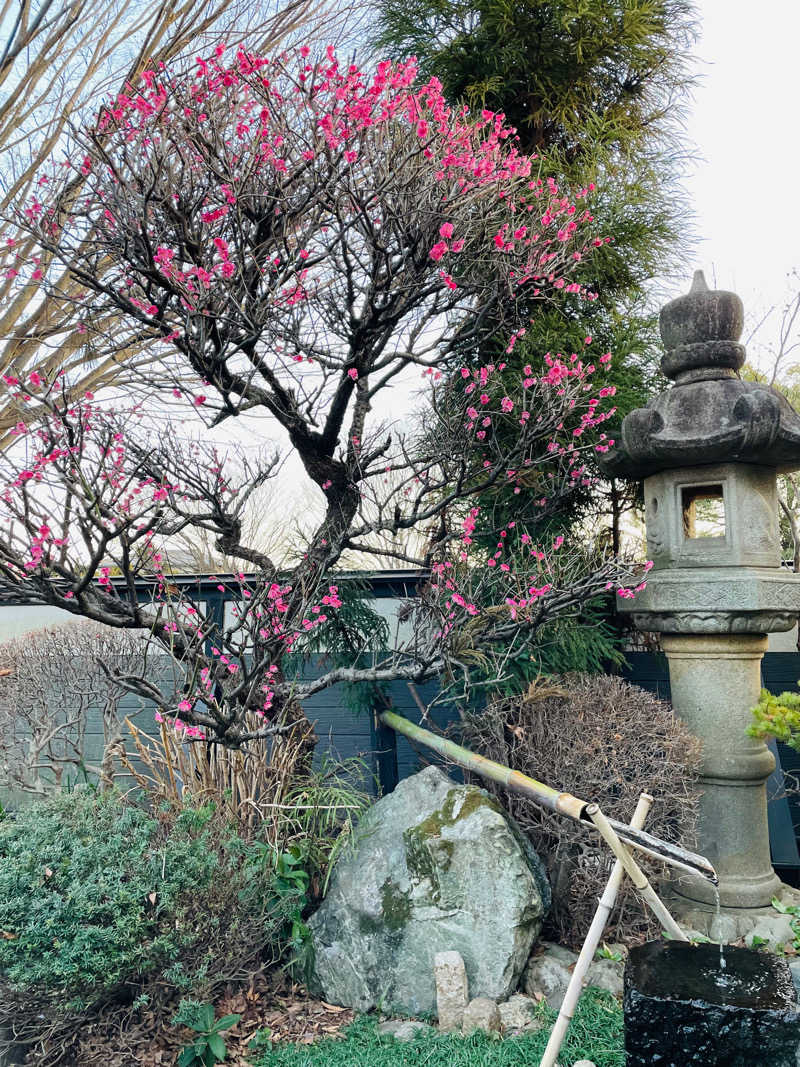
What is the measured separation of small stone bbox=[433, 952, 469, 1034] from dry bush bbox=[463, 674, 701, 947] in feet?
2.26

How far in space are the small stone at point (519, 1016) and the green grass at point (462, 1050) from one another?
0.18 ft

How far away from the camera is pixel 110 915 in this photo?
8.63 feet

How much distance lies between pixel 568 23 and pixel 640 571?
3313 mm

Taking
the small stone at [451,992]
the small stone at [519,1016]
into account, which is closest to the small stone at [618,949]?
the small stone at [519,1016]

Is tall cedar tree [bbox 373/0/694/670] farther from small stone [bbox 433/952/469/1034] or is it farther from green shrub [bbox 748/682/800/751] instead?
small stone [bbox 433/952/469/1034]

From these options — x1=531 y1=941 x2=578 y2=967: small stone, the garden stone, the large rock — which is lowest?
the garden stone

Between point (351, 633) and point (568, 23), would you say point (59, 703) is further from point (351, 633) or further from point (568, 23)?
point (568, 23)

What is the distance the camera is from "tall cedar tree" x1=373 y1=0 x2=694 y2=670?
454 centimetres

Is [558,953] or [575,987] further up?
[575,987]

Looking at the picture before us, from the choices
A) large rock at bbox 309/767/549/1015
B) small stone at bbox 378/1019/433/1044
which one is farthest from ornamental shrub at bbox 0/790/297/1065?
small stone at bbox 378/1019/433/1044

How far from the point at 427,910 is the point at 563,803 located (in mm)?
858

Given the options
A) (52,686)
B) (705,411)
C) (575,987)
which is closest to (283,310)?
(705,411)

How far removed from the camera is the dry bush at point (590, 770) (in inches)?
125

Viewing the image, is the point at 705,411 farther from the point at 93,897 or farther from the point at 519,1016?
the point at 93,897
